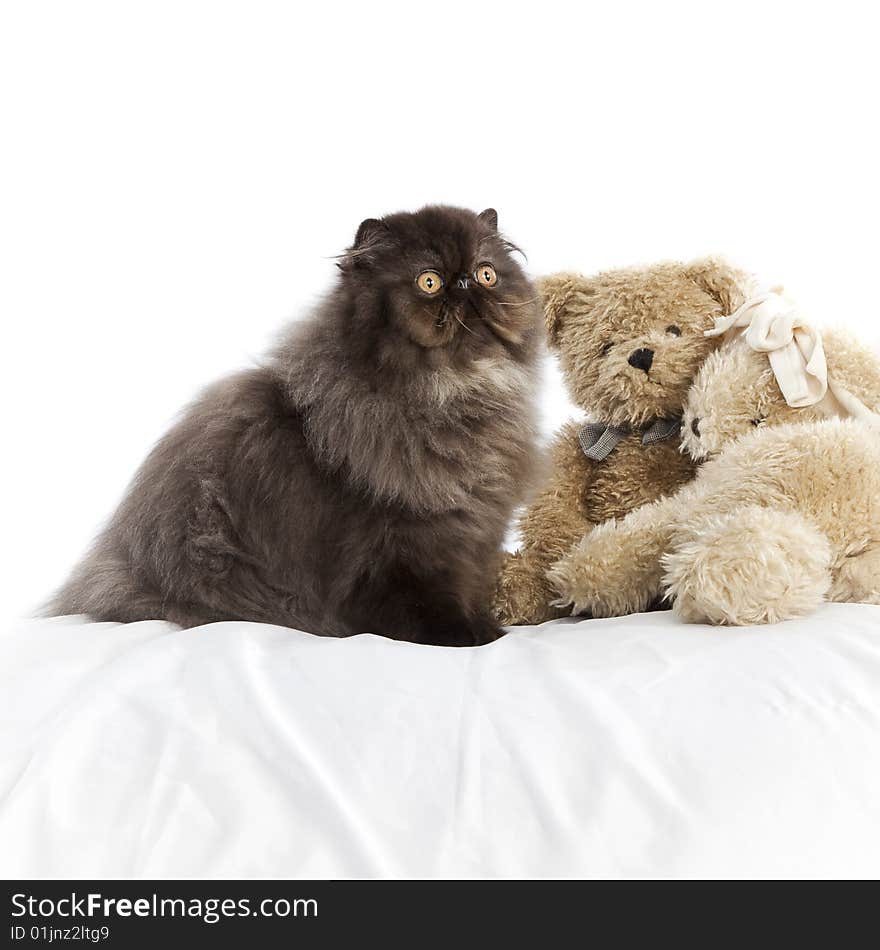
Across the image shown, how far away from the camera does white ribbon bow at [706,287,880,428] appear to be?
1678mm

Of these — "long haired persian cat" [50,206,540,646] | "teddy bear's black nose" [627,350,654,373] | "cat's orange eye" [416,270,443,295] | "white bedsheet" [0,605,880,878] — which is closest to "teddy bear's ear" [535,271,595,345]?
"teddy bear's black nose" [627,350,654,373]

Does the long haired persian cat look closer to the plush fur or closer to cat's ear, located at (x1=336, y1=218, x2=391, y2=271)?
cat's ear, located at (x1=336, y1=218, x2=391, y2=271)

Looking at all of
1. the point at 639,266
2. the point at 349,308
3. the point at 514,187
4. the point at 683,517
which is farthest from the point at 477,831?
the point at 514,187

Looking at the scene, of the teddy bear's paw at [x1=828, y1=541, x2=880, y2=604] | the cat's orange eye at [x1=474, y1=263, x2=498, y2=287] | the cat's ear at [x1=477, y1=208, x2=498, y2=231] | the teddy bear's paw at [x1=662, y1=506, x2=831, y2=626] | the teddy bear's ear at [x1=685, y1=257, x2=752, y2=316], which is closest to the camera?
the teddy bear's paw at [x1=662, y1=506, x2=831, y2=626]

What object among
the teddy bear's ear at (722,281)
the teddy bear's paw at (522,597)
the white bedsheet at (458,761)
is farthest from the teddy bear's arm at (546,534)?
the white bedsheet at (458,761)

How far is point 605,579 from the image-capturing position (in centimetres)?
166

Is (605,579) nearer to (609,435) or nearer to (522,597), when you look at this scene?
(522,597)

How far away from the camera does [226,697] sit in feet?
3.87

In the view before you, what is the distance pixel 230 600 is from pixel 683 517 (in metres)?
0.74

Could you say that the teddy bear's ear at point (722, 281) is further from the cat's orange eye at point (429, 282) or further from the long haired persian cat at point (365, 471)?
the cat's orange eye at point (429, 282)

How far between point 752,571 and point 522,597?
534 millimetres

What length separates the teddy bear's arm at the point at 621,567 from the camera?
166 centimetres

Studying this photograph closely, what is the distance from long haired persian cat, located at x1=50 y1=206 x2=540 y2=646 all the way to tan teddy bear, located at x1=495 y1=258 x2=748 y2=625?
0.69ft

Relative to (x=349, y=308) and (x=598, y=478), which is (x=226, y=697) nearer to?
(x=349, y=308)
